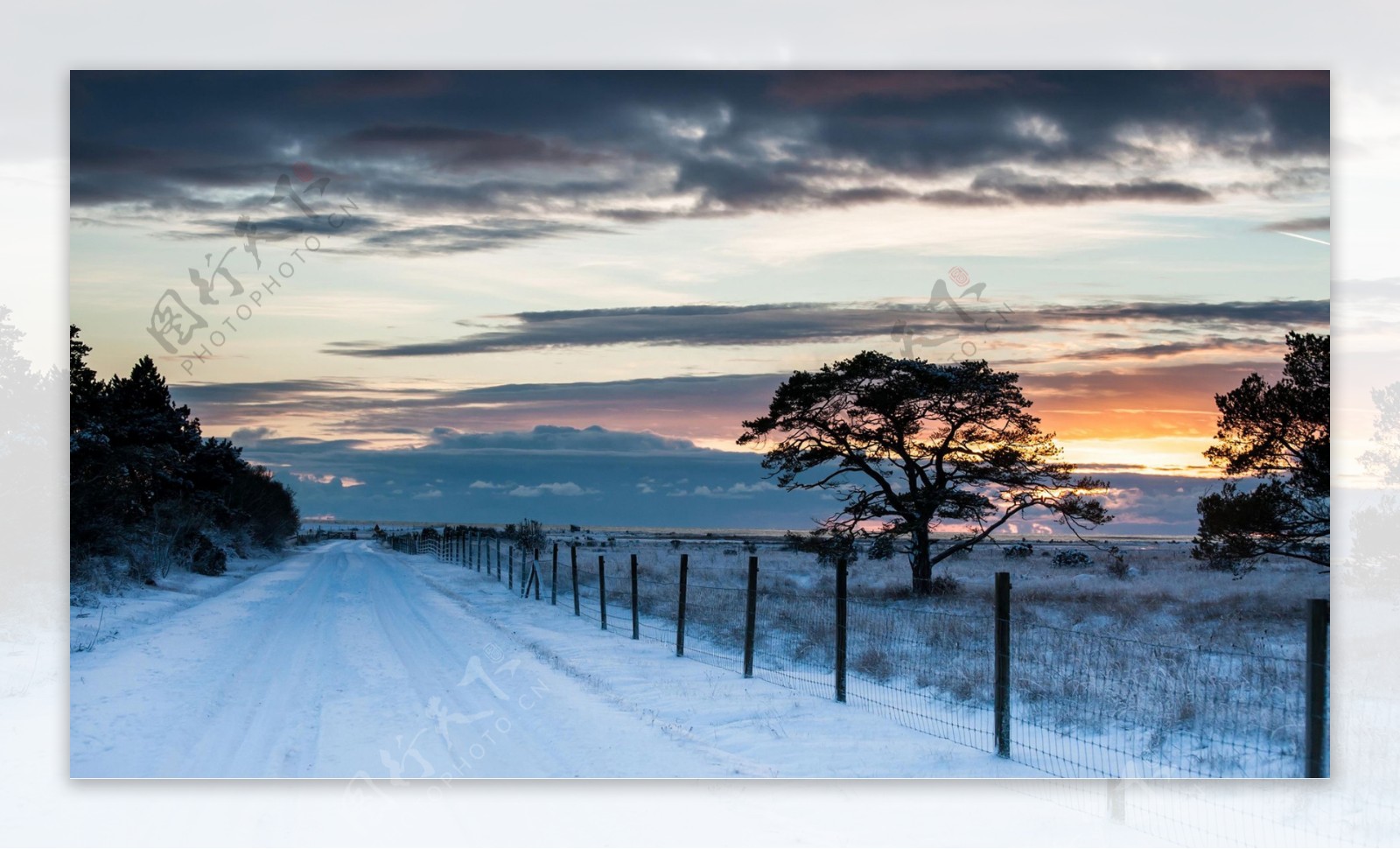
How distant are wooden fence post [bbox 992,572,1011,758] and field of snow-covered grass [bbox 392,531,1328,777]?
0.24 m

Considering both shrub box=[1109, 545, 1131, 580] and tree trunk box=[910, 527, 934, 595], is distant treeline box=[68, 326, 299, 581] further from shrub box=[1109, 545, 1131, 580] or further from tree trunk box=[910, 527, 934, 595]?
shrub box=[1109, 545, 1131, 580]

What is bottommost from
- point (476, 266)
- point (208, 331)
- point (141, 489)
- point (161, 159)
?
point (141, 489)

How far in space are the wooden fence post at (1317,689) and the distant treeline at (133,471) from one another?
10.1 metres

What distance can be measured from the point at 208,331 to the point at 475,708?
4.28 m

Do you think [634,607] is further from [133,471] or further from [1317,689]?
[133,471]

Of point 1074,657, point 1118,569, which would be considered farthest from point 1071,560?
point 1074,657

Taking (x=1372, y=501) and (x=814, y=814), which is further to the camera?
(x=1372, y=501)

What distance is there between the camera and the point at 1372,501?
966 centimetres

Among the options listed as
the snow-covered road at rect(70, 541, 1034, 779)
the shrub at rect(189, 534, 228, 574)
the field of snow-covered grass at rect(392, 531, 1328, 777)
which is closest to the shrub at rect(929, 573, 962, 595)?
the field of snow-covered grass at rect(392, 531, 1328, 777)

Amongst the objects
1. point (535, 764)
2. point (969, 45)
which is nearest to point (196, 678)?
point (535, 764)

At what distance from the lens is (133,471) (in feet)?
69.7

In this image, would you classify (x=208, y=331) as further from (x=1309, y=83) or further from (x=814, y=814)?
(x=1309, y=83)

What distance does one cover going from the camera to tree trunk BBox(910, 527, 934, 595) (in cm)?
2267

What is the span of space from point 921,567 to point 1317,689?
15.0 metres
